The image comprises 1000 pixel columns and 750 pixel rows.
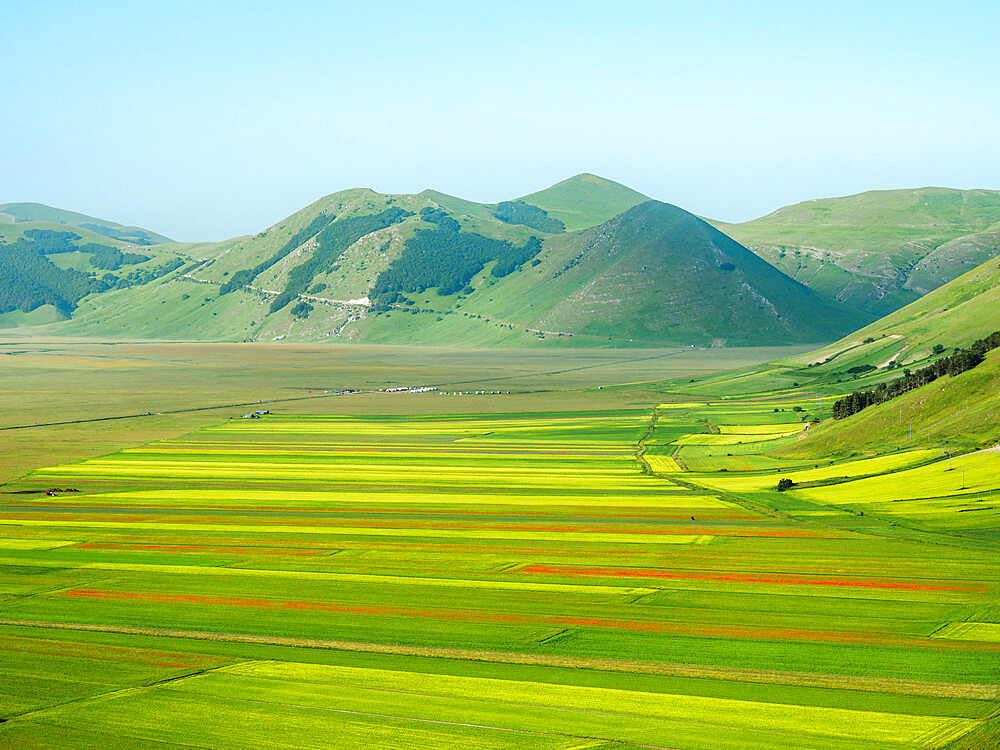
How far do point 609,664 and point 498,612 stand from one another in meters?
9.59

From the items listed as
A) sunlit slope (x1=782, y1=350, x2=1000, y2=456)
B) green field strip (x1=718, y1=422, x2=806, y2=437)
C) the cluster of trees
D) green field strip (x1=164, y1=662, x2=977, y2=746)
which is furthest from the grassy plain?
green field strip (x1=718, y1=422, x2=806, y2=437)

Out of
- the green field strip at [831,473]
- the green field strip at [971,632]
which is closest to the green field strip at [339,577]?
the green field strip at [971,632]

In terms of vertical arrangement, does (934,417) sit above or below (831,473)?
above

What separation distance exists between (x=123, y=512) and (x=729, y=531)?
4886 cm

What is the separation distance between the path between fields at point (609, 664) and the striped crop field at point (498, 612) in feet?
0.54

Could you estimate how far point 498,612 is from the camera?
50281 millimetres

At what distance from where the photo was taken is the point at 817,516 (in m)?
78.0

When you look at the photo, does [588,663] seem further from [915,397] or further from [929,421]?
[915,397]

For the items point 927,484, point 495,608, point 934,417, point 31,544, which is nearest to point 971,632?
point 495,608

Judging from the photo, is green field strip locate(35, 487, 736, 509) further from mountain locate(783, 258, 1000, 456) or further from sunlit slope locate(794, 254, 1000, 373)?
sunlit slope locate(794, 254, 1000, 373)

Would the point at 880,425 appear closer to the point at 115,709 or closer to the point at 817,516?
the point at 817,516

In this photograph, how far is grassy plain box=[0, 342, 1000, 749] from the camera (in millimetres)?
35281

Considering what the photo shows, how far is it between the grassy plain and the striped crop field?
20 cm

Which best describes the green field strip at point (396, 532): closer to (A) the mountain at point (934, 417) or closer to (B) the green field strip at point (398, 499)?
(B) the green field strip at point (398, 499)
